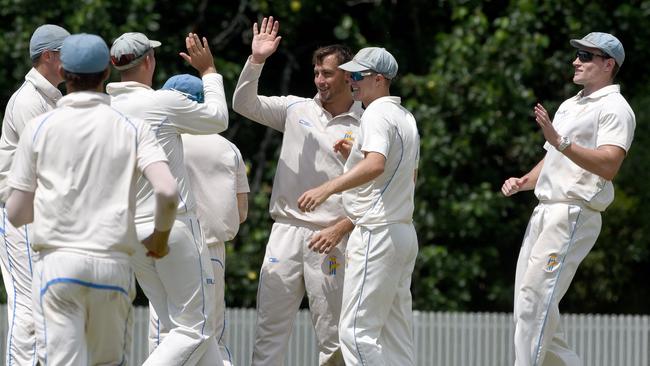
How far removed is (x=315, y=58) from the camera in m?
8.09

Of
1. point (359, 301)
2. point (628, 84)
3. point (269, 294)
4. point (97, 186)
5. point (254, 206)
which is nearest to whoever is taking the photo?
point (97, 186)

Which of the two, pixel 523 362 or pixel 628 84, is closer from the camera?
pixel 523 362

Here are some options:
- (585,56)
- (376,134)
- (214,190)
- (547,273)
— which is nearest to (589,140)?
(585,56)

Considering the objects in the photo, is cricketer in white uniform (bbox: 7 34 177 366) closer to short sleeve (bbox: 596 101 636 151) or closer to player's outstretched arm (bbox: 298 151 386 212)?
player's outstretched arm (bbox: 298 151 386 212)

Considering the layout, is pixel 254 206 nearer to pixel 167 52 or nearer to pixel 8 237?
pixel 167 52

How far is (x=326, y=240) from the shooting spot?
7727mm

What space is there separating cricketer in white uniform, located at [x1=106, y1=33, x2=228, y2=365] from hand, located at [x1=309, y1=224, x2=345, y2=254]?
890 mm

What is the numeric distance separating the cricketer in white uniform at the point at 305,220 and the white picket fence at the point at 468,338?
435 cm

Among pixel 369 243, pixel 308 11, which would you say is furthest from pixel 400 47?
pixel 369 243

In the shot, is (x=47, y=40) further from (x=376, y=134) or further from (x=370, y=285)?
(x=370, y=285)

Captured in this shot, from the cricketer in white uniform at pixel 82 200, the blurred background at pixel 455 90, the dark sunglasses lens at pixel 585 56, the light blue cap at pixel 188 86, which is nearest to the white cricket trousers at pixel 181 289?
the light blue cap at pixel 188 86

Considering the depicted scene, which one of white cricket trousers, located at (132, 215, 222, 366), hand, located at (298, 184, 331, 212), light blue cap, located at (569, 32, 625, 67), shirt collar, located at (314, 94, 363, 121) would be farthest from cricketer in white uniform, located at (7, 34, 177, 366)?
light blue cap, located at (569, 32, 625, 67)

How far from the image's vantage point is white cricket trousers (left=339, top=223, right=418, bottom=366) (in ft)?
24.0

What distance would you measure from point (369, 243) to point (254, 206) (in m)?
6.73
